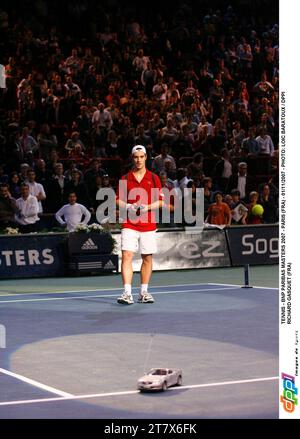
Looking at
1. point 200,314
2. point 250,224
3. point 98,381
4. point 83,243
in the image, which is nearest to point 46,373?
point 98,381

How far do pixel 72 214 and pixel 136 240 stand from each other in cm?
662

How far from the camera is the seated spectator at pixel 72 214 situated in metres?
21.5

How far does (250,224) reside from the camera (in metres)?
23.5

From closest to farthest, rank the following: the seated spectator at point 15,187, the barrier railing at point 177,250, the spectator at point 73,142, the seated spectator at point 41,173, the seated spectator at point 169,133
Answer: the barrier railing at point 177,250, the seated spectator at point 15,187, the seated spectator at point 41,173, the spectator at point 73,142, the seated spectator at point 169,133

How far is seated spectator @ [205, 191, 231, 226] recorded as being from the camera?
22.8m

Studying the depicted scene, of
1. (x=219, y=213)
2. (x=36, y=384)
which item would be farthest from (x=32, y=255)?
(x=36, y=384)

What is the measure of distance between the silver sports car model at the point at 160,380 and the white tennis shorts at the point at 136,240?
6.41 meters

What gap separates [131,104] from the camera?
27.6m

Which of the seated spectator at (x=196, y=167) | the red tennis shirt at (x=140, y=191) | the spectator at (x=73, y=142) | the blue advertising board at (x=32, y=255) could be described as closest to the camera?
the red tennis shirt at (x=140, y=191)

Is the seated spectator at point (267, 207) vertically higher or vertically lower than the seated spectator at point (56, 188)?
lower

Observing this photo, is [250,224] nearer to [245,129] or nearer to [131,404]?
[245,129]

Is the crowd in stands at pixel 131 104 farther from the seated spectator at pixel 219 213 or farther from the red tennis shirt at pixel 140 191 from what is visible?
the red tennis shirt at pixel 140 191

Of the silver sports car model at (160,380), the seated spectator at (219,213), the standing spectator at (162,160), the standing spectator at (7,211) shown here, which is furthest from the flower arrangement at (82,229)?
the silver sports car model at (160,380)

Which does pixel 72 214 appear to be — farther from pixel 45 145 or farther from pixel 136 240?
pixel 136 240
